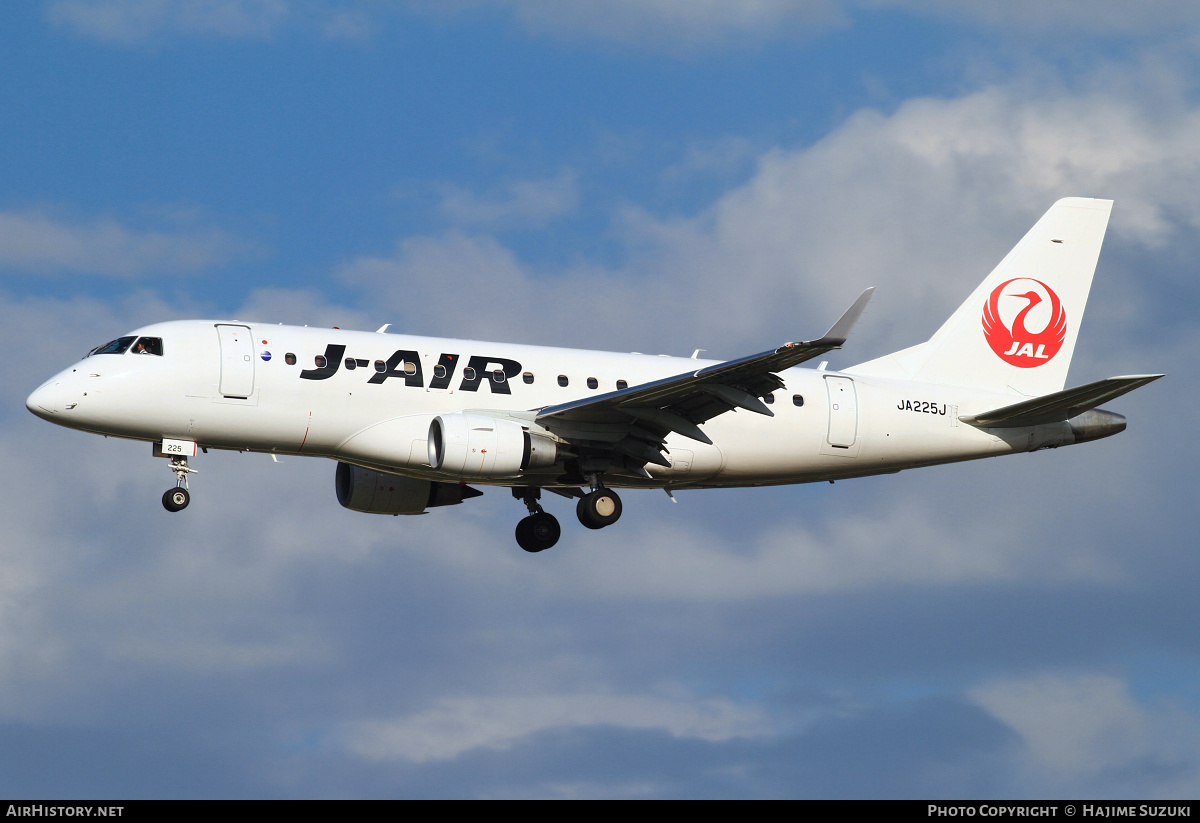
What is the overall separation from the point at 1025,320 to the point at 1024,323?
0.39 ft

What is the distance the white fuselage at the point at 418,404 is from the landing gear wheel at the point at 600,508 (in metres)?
0.83

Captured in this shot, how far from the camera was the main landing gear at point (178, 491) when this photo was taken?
3812cm

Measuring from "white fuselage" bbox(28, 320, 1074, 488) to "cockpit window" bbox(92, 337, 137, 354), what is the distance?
224 millimetres

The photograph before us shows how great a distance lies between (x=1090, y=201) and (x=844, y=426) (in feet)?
39.6

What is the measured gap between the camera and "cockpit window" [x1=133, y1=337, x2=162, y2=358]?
38.2 meters

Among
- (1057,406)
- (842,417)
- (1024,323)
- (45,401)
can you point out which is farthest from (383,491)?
(1024,323)

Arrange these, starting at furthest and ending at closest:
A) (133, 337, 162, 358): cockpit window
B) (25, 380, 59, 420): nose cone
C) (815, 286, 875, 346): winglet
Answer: (133, 337, 162, 358): cockpit window < (25, 380, 59, 420): nose cone < (815, 286, 875, 346): winglet

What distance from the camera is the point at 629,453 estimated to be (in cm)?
4034

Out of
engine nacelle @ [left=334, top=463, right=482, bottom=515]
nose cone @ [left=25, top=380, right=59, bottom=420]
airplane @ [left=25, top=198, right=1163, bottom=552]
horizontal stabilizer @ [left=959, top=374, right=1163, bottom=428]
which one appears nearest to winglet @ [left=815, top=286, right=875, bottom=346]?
airplane @ [left=25, top=198, right=1163, bottom=552]

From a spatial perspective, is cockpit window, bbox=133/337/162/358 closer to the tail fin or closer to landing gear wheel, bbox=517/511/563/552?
landing gear wheel, bbox=517/511/563/552

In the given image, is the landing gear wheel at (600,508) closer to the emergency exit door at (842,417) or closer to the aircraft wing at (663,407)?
the aircraft wing at (663,407)

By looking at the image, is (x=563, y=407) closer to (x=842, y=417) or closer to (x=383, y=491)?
(x=383, y=491)

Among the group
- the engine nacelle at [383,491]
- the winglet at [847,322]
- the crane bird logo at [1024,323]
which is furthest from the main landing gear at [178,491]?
the crane bird logo at [1024,323]
